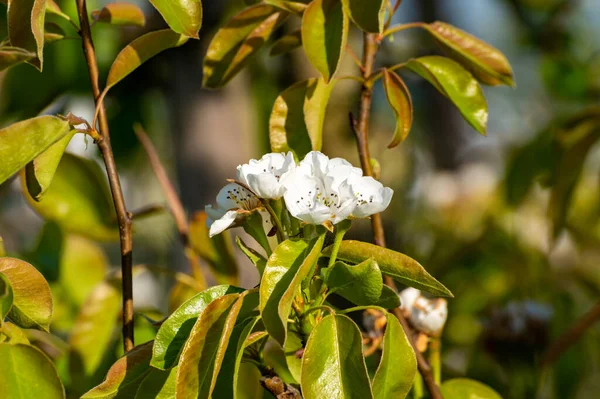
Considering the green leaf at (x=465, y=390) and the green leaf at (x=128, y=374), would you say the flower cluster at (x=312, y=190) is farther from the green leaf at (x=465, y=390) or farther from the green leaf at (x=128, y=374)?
the green leaf at (x=465, y=390)

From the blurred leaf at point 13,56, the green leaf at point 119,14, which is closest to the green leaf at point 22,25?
the blurred leaf at point 13,56

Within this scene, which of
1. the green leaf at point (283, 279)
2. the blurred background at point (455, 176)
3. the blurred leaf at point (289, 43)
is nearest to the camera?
the green leaf at point (283, 279)

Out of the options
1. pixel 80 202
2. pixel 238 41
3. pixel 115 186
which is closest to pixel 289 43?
pixel 238 41

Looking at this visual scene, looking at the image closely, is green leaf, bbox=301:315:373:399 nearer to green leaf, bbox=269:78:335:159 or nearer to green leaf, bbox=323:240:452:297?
green leaf, bbox=323:240:452:297

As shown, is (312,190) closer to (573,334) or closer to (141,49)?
(141,49)

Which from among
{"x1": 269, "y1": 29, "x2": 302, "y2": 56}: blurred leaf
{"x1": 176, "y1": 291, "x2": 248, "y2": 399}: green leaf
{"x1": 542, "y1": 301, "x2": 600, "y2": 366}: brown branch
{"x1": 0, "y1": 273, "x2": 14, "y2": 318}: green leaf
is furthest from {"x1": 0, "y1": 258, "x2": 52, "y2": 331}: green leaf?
{"x1": 542, "y1": 301, "x2": 600, "y2": 366}: brown branch

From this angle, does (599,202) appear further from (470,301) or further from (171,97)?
(171,97)
